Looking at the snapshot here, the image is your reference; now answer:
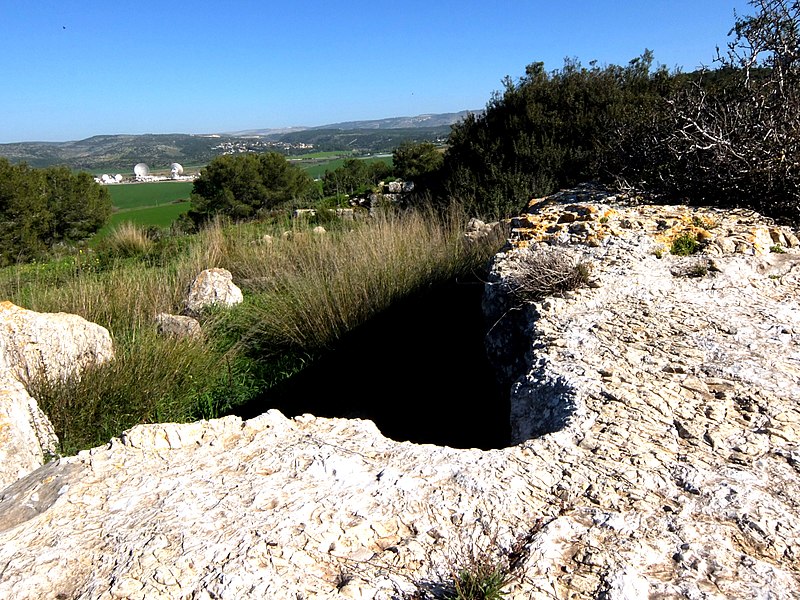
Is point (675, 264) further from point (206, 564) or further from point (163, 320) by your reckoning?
point (163, 320)

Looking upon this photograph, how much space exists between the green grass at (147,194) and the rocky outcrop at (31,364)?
45.7 meters

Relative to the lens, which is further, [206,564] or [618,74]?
[618,74]

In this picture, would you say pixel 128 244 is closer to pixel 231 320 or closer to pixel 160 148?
pixel 231 320

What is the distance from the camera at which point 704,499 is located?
1651 millimetres

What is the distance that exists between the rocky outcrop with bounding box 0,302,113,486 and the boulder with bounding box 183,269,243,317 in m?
1.84

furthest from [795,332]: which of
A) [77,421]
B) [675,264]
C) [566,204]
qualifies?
[77,421]

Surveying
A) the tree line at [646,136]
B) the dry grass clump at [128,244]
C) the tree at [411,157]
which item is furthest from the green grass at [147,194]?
the dry grass clump at [128,244]

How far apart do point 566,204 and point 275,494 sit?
145 inches

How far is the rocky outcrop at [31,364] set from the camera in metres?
2.57

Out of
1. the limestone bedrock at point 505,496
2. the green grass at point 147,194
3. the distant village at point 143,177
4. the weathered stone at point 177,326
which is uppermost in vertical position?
the limestone bedrock at point 505,496

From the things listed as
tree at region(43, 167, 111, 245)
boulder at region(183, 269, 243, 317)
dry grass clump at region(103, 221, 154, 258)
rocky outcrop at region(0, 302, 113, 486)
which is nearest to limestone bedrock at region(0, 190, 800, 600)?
rocky outcrop at region(0, 302, 113, 486)

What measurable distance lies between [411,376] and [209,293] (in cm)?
274

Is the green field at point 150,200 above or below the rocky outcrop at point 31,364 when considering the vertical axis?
below

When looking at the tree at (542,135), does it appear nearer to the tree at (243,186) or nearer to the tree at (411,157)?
the tree at (411,157)
